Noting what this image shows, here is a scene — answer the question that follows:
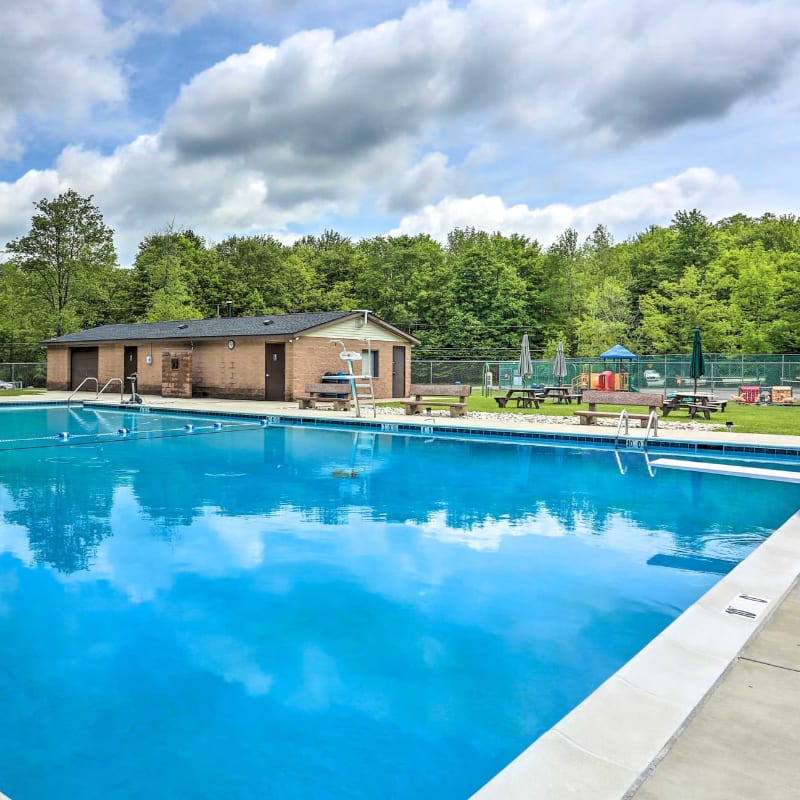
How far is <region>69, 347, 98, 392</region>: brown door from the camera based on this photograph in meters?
30.5

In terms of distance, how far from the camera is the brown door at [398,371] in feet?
88.0

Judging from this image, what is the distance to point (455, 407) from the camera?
57.1ft

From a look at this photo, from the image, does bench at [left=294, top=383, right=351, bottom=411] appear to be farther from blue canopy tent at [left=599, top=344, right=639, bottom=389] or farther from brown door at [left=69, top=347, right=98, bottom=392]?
brown door at [left=69, top=347, right=98, bottom=392]

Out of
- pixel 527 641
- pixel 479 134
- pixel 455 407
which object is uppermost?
pixel 479 134

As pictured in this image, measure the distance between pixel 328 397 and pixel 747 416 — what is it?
1255cm

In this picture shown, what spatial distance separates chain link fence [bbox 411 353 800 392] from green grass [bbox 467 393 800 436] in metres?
5.49

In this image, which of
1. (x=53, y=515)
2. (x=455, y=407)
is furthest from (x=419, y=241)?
(x=53, y=515)

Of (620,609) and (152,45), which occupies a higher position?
(152,45)

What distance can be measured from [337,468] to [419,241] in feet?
149

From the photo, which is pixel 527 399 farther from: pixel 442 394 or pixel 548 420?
pixel 548 420

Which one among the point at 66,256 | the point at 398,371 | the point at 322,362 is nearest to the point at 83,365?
the point at 66,256

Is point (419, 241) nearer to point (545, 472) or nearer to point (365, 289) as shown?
point (365, 289)

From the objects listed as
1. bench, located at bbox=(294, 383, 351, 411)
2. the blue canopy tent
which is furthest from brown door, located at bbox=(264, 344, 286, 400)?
the blue canopy tent

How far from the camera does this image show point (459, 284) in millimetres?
46062
